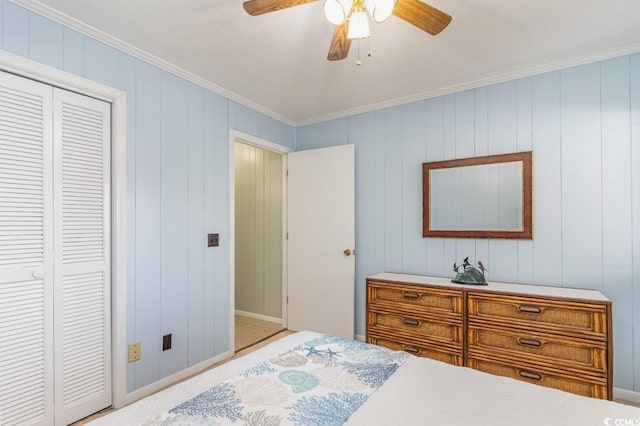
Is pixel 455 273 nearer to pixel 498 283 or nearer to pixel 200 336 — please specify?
pixel 498 283

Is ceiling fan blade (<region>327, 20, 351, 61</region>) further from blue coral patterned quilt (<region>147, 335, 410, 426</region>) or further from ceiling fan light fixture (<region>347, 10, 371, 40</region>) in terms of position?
blue coral patterned quilt (<region>147, 335, 410, 426</region>)

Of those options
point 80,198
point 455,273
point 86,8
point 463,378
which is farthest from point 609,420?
point 86,8

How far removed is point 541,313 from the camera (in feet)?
7.03

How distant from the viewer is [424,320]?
2543 mm

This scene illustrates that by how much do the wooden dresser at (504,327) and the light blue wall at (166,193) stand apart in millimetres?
1440

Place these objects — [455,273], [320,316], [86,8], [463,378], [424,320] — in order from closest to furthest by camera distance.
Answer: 1. [463,378]
2. [86,8]
3. [424,320]
4. [455,273]
5. [320,316]

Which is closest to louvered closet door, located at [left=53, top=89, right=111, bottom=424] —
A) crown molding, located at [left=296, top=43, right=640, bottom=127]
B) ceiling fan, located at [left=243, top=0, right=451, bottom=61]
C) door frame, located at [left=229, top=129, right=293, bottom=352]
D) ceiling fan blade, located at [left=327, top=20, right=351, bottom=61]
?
door frame, located at [left=229, top=129, right=293, bottom=352]

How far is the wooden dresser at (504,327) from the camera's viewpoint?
6.56 ft

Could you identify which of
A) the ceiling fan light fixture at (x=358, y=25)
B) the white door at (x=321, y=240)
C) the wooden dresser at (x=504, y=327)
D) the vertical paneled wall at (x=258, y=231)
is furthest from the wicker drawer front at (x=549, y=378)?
the vertical paneled wall at (x=258, y=231)

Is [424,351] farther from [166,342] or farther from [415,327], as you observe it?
[166,342]

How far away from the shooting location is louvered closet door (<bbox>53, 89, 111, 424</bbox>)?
1.92 metres

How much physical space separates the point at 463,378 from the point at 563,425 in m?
0.34

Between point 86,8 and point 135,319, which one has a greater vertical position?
point 86,8

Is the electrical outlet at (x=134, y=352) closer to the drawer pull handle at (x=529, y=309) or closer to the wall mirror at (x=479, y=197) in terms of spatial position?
the wall mirror at (x=479, y=197)
